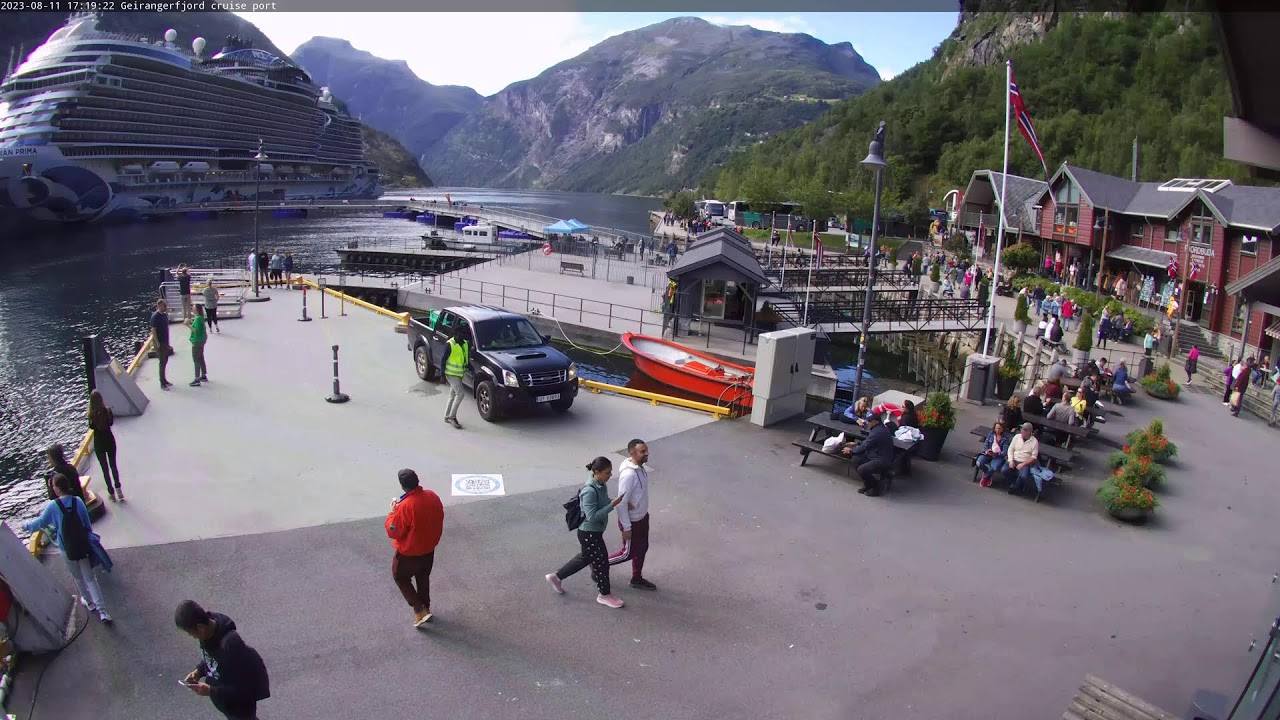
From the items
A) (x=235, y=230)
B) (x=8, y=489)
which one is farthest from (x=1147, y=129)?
(x=235, y=230)

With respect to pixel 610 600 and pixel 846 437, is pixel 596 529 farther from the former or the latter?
pixel 846 437

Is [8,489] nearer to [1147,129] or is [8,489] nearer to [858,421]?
[858,421]

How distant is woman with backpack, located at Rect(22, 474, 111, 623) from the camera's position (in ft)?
23.6

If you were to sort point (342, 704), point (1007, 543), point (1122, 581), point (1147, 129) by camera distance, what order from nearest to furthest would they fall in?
point (342, 704), point (1122, 581), point (1007, 543), point (1147, 129)

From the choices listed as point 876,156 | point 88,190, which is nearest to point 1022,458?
point 876,156

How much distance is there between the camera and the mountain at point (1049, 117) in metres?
69.1

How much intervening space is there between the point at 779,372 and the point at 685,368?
6.73 m

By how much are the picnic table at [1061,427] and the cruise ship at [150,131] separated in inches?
2360

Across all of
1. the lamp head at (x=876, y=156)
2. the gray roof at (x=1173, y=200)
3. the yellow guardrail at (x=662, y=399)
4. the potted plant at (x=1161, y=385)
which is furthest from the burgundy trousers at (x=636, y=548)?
the gray roof at (x=1173, y=200)

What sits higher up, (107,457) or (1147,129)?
(1147,129)

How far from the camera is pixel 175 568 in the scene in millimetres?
8688

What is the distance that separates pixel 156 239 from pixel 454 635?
264ft

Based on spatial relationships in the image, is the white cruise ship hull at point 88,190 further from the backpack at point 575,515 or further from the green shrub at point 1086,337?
the backpack at point 575,515

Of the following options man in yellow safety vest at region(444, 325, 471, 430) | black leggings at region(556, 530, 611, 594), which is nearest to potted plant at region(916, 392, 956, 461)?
black leggings at region(556, 530, 611, 594)
